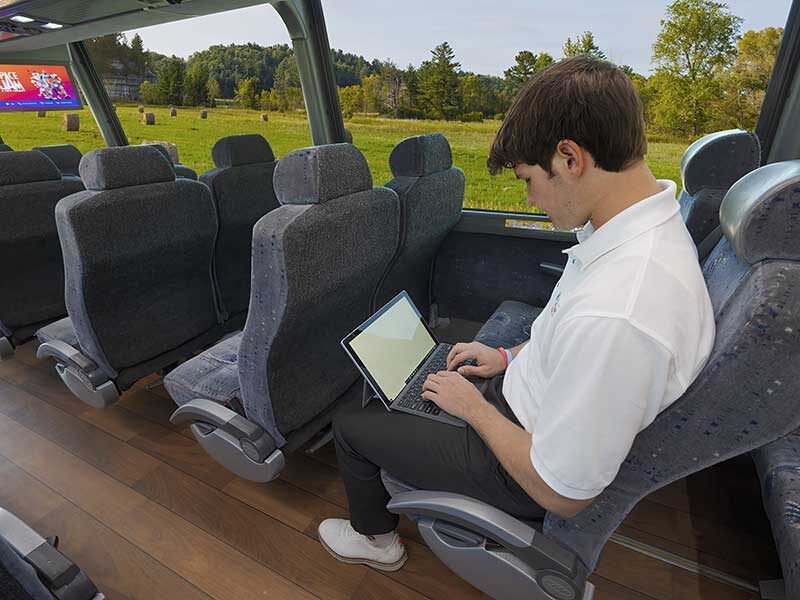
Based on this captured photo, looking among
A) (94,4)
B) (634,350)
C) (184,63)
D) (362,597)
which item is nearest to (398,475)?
(362,597)

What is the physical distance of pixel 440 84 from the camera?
266cm

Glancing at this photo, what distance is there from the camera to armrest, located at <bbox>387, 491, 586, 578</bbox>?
0.94 metres

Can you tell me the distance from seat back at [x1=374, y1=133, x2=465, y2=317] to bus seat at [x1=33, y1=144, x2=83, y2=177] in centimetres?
366

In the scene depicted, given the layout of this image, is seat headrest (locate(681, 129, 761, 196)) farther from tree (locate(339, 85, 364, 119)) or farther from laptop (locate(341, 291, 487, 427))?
tree (locate(339, 85, 364, 119))

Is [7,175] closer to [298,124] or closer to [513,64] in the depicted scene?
[298,124]

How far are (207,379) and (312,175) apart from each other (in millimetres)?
913

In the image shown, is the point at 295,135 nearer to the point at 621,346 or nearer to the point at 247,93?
the point at 247,93

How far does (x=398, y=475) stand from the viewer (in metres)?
1.14

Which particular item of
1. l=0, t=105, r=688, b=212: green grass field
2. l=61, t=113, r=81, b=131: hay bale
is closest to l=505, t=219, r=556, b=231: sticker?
l=0, t=105, r=688, b=212: green grass field

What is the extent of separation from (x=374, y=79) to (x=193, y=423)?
2368 millimetres

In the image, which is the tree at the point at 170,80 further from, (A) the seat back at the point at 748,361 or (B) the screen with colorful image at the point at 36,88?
(A) the seat back at the point at 748,361

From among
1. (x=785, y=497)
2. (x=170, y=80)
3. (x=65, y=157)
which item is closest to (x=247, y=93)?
(x=170, y=80)

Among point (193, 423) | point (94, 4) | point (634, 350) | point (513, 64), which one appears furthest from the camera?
point (94, 4)

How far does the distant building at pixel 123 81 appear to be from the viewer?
402cm
